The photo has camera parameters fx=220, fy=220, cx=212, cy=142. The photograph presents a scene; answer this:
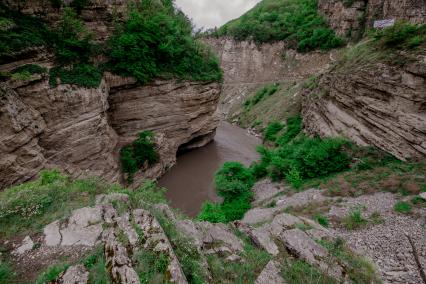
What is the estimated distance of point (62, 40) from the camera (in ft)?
41.3

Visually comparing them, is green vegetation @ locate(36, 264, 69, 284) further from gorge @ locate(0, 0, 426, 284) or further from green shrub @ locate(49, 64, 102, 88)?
green shrub @ locate(49, 64, 102, 88)

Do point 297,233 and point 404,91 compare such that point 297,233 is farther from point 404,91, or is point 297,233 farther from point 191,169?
point 191,169

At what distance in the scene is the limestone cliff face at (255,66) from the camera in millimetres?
40281

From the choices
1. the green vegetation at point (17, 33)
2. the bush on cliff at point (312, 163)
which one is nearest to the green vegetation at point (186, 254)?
the bush on cliff at point (312, 163)

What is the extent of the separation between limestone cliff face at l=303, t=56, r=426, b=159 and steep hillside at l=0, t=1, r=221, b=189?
12164mm

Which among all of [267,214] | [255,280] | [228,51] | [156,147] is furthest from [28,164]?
[228,51]

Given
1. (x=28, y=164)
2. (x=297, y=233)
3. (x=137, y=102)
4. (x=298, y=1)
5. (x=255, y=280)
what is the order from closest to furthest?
(x=255, y=280) → (x=297, y=233) → (x=28, y=164) → (x=137, y=102) → (x=298, y=1)

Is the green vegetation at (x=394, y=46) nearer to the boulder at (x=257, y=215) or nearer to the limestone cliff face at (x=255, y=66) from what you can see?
the boulder at (x=257, y=215)

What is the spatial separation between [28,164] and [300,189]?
14346mm

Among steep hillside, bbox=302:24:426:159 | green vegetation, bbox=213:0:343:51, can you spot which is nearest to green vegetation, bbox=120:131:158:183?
steep hillside, bbox=302:24:426:159

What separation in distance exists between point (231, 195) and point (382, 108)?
10201 millimetres

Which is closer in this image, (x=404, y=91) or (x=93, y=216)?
(x=93, y=216)

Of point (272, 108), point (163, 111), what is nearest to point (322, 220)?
point (163, 111)

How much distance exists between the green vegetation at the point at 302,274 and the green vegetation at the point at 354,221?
14.3ft
